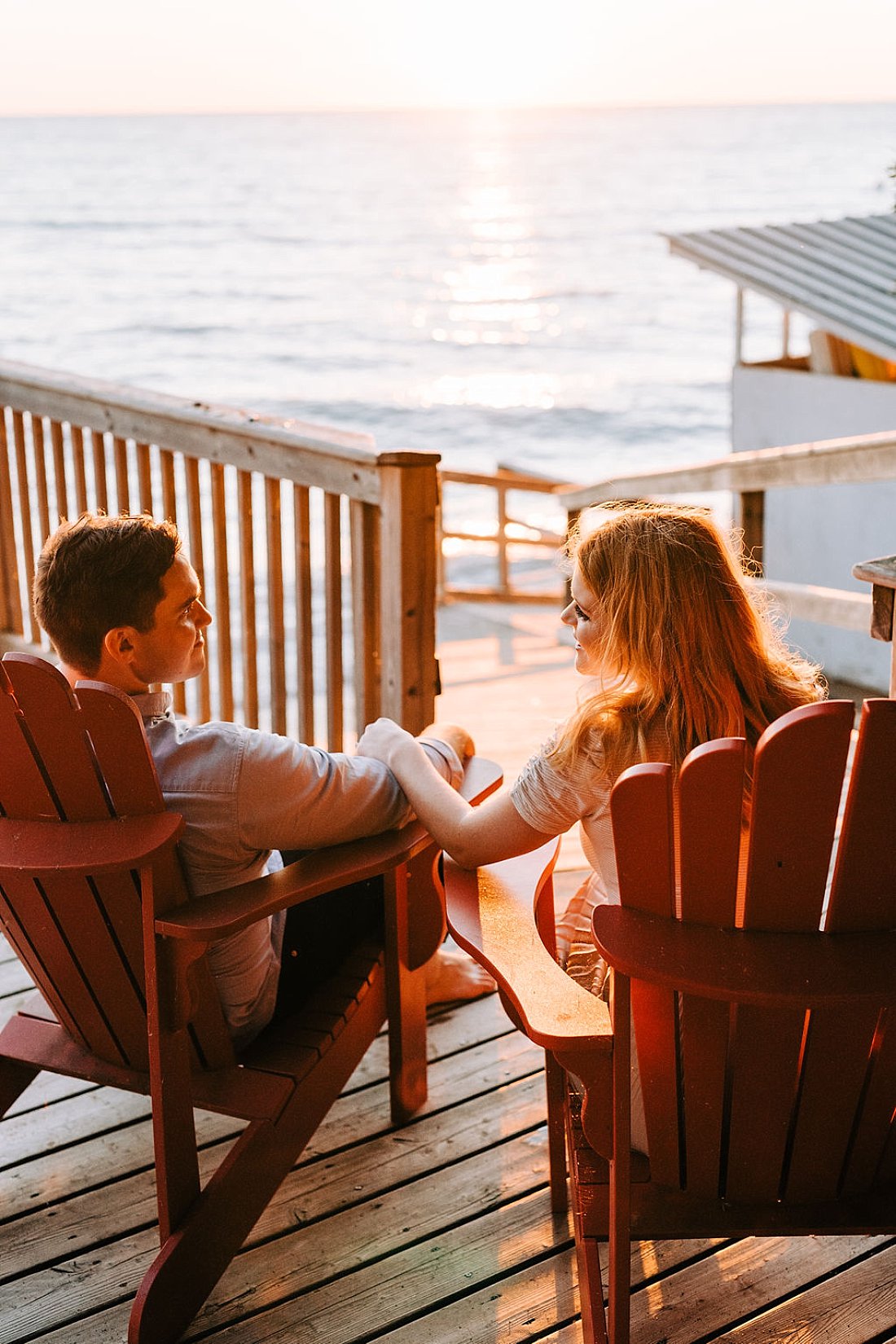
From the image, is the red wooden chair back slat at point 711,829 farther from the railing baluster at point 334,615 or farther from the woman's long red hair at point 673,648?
the railing baluster at point 334,615

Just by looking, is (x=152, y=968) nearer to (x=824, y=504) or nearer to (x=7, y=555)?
(x=7, y=555)

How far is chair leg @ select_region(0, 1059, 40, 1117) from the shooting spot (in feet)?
7.09

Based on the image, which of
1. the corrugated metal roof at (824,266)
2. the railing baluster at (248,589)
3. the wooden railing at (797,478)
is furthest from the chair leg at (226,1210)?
the corrugated metal roof at (824,266)

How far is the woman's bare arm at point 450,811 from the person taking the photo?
5.85ft

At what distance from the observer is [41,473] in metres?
4.19

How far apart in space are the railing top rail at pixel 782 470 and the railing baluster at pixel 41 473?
188 centimetres

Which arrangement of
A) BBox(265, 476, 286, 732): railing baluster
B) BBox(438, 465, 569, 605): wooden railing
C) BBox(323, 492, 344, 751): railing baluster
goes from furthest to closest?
BBox(438, 465, 569, 605): wooden railing < BBox(265, 476, 286, 732): railing baluster < BBox(323, 492, 344, 751): railing baluster

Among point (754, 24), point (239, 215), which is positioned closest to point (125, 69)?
point (239, 215)

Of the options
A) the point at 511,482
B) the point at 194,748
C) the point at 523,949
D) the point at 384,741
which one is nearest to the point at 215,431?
the point at 384,741

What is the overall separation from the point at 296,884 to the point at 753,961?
Answer: 706 millimetres

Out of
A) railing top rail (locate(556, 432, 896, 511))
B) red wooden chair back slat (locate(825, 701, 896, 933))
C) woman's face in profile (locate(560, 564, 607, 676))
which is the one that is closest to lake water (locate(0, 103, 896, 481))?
railing top rail (locate(556, 432, 896, 511))

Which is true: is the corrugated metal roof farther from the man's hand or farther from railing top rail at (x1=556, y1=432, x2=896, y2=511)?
the man's hand

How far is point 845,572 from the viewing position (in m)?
7.47

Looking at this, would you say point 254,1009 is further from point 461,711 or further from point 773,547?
point 773,547
